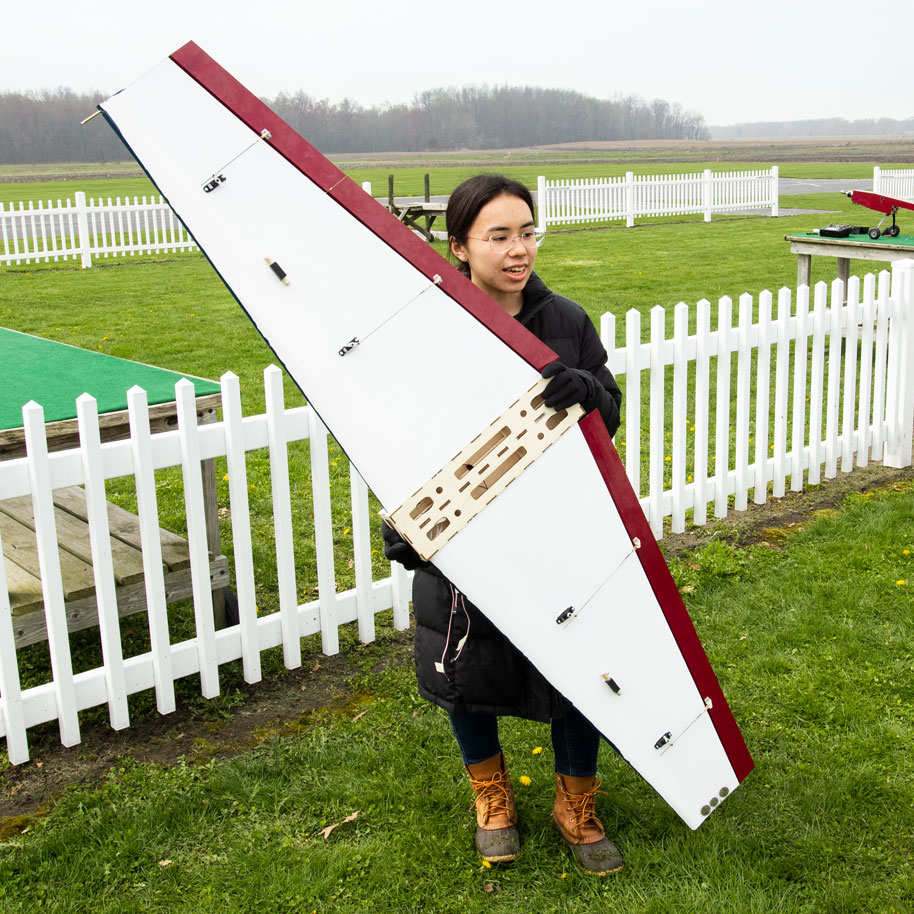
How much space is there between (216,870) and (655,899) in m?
1.21

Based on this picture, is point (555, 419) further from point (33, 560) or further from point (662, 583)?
point (33, 560)

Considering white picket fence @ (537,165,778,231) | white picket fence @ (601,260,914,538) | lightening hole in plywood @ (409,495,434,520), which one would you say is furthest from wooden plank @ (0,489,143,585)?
white picket fence @ (537,165,778,231)

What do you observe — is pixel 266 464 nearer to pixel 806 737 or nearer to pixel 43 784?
pixel 43 784

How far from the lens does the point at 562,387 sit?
95.5 inches

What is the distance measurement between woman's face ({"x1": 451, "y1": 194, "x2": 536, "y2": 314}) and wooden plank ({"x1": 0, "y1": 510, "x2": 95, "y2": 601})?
2100 millimetres

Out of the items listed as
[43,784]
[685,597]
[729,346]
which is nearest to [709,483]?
[729,346]

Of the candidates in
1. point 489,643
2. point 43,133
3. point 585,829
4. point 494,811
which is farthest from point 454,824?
point 43,133

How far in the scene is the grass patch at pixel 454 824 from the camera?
9.02ft

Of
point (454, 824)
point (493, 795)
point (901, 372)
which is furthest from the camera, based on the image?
point (901, 372)

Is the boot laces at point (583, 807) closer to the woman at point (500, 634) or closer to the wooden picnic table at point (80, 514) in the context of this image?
the woman at point (500, 634)

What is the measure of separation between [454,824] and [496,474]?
1219mm

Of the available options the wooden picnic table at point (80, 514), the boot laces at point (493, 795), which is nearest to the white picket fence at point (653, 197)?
the wooden picnic table at point (80, 514)

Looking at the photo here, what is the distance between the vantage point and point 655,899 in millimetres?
2689

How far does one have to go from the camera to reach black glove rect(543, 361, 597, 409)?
2424 mm
